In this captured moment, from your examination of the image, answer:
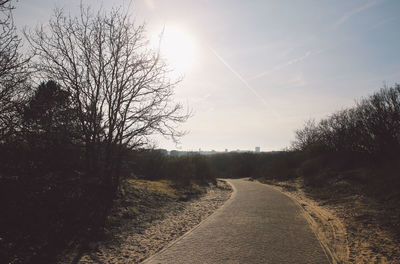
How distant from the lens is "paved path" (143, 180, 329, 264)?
16.8 ft

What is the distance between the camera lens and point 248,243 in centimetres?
607

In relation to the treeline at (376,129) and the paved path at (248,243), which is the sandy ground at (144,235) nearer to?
the paved path at (248,243)

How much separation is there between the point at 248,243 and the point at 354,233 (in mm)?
3611

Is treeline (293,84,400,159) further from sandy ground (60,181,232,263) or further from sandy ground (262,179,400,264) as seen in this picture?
sandy ground (60,181,232,263)

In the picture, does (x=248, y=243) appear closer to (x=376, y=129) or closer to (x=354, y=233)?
(x=354, y=233)

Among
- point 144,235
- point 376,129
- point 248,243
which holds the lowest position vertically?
point 144,235

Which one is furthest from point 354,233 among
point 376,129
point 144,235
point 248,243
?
point 376,129

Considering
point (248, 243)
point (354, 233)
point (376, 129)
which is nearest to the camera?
point (248, 243)

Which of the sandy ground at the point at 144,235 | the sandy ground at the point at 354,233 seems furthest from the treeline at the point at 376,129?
the sandy ground at the point at 144,235

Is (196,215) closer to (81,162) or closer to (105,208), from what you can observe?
(105,208)

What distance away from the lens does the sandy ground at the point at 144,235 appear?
543cm

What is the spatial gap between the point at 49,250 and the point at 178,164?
15650 millimetres

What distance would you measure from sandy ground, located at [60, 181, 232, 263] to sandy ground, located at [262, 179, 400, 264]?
13.8 ft

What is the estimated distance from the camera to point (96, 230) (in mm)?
6703
